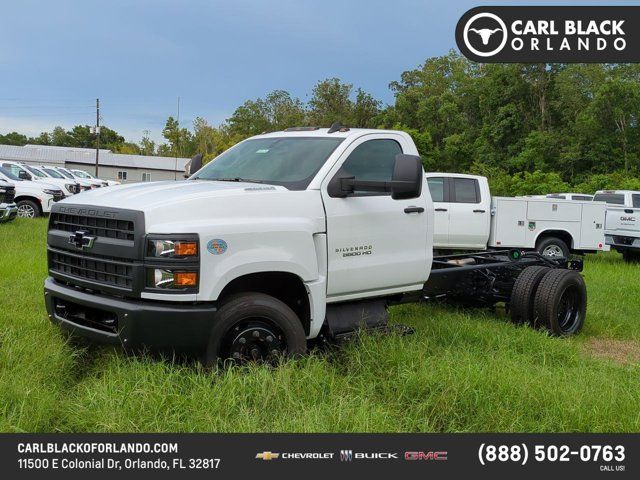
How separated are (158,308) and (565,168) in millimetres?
40555

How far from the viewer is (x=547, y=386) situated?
4.31 m

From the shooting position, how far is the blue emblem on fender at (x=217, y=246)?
401 cm

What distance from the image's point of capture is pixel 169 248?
3926 mm

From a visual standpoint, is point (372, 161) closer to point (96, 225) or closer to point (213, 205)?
point (213, 205)

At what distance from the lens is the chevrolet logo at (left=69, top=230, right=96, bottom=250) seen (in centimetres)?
422

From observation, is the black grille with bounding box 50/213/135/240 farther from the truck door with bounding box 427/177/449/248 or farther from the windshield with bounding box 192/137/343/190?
the truck door with bounding box 427/177/449/248

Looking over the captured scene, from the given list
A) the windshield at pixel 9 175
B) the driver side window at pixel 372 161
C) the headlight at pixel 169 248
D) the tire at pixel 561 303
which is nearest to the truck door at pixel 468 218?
the tire at pixel 561 303

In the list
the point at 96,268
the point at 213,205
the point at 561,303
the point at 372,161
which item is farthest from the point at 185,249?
the point at 561,303

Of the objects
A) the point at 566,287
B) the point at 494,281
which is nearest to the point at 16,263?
the point at 494,281

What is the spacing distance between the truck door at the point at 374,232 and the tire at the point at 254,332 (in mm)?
571

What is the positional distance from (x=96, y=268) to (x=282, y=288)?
1.34 metres

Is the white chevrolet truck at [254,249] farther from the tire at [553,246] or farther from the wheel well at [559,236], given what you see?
the wheel well at [559,236]

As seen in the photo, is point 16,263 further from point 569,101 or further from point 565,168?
point 569,101

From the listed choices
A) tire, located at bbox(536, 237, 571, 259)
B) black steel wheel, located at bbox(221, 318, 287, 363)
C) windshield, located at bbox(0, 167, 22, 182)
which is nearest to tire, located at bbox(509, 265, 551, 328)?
black steel wheel, located at bbox(221, 318, 287, 363)
